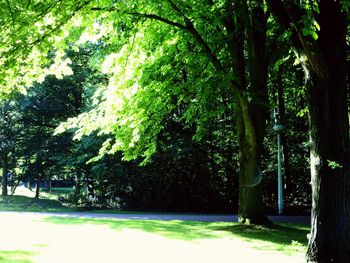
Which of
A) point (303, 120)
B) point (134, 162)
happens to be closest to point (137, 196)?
point (134, 162)

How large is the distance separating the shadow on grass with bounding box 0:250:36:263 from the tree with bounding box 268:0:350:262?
5.82 metres

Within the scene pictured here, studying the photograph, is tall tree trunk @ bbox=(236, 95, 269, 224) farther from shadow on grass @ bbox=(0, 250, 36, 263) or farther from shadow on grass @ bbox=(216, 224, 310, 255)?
shadow on grass @ bbox=(0, 250, 36, 263)

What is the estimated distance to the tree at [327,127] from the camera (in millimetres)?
7551

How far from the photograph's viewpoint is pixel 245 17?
13875 mm

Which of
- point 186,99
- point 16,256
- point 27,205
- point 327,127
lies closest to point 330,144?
point 327,127

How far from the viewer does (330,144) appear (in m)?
7.72

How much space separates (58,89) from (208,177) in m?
14.5

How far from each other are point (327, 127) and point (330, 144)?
1.05ft

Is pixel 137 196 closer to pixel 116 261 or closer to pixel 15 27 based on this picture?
pixel 116 261

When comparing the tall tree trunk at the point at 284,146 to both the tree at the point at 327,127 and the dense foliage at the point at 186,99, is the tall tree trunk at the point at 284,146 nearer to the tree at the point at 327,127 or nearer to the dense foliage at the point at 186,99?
the dense foliage at the point at 186,99

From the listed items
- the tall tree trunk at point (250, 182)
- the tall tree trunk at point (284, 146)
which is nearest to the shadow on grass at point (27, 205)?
the tall tree trunk at point (284, 146)

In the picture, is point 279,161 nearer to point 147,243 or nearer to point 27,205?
point 147,243

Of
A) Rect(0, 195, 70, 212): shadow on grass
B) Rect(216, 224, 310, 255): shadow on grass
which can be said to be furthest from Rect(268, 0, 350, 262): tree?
Rect(0, 195, 70, 212): shadow on grass

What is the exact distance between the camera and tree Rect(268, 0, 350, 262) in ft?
24.8
